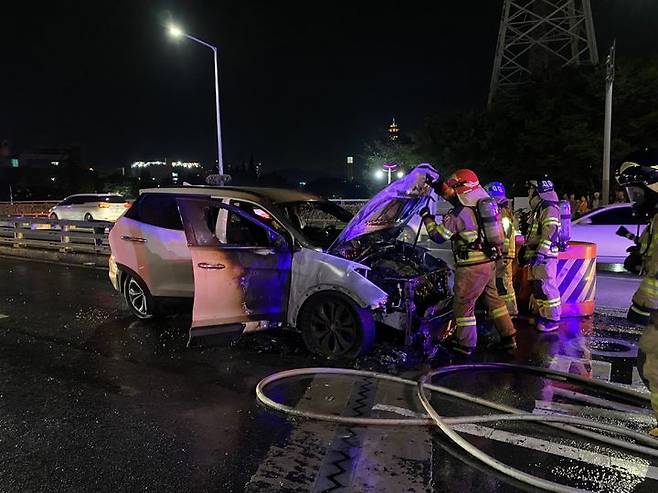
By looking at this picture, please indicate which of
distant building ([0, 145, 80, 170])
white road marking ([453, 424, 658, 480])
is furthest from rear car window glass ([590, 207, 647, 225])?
distant building ([0, 145, 80, 170])

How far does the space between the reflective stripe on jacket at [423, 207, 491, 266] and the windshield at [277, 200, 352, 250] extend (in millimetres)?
1193

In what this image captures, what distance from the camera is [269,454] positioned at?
3523 millimetres

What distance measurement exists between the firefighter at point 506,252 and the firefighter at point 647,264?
7.79 ft

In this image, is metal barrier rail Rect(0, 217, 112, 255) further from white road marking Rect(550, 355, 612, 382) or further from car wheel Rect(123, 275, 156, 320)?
white road marking Rect(550, 355, 612, 382)

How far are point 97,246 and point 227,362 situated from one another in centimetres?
905

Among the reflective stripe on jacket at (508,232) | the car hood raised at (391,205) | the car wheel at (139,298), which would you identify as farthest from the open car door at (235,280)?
the reflective stripe on jacket at (508,232)

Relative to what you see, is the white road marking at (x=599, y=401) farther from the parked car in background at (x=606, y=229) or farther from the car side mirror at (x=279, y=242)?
the parked car in background at (x=606, y=229)

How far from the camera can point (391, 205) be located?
577 centimetres

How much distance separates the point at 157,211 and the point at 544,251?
4707 mm

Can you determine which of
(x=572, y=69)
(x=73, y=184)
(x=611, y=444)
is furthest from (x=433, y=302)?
(x=73, y=184)

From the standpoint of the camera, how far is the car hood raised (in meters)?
5.57

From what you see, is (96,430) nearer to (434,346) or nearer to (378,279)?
(378,279)

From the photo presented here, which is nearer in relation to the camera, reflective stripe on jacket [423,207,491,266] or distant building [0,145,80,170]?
reflective stripe on jacket [423,207,491,266]

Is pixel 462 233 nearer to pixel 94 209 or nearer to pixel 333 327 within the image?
pixel 333 327
